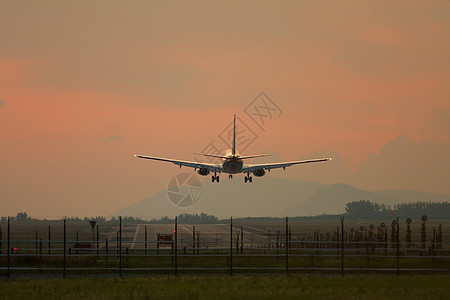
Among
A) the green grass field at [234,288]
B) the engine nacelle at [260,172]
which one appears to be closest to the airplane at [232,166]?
the engine nacelle at [260,172]

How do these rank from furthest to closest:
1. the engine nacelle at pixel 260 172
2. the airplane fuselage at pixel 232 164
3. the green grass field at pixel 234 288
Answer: the engine nacelle at pixel 260 172 < the airplane fuselage at pixel 232 164 < the green grass field at pixel 234 288

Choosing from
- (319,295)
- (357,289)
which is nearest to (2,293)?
(319,295)

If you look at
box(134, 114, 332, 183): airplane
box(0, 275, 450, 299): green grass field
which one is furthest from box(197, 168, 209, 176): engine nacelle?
box(0, 275, 450, 299): green grass field

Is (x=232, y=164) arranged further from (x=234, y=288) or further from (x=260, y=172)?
(x=234, y=288)

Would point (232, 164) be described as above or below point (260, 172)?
above

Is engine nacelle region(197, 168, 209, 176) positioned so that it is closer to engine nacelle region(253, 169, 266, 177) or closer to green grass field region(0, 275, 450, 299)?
engine nacelle region(253, 169, 266, 177)

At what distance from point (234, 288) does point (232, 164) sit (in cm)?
5680

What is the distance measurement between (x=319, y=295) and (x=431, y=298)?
4.15 metres

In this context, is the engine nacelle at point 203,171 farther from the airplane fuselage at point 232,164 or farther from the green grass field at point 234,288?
the green grass field at point 234,288

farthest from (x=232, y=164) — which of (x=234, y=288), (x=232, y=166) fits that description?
(x=234, y=288)

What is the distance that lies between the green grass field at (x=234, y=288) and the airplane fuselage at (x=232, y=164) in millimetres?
51431

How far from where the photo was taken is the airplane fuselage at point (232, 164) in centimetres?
8519

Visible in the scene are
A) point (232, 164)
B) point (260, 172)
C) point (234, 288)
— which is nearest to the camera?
point (234, 288)

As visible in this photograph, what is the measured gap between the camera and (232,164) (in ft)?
280
